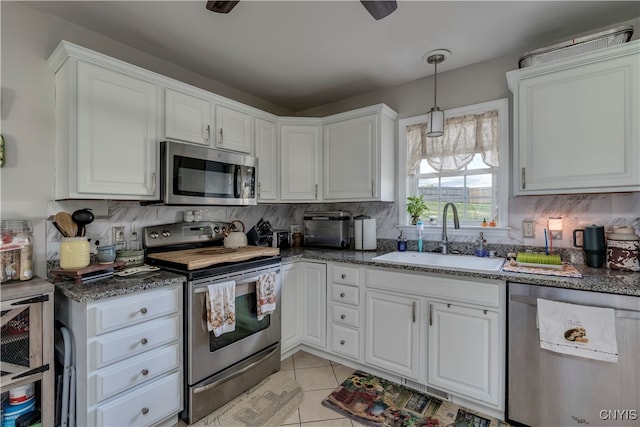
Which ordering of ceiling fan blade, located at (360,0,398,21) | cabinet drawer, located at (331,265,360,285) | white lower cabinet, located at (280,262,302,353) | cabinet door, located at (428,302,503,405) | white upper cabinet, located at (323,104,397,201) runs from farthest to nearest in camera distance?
white upper cabinet, located at (323,104,397,201)
white lower cabinet, located at (280,262,302,353)
cabinet drawer, located at (331,265,360,285)
cabinet door, located at (428,302,503,405)
ceiling fan blade, located at (360,0,398,21)

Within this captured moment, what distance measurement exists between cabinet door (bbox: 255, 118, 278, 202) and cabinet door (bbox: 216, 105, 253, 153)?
0.11m

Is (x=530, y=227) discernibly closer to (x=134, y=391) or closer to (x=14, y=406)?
(x=134, y=391)

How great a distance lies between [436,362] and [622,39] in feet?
7.37

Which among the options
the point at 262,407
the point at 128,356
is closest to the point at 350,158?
the point at 262,407

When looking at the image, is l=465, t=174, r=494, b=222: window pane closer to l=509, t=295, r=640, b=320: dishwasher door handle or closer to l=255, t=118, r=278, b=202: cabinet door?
l=509, t=295, r=640, b=320: dishwasher door handle

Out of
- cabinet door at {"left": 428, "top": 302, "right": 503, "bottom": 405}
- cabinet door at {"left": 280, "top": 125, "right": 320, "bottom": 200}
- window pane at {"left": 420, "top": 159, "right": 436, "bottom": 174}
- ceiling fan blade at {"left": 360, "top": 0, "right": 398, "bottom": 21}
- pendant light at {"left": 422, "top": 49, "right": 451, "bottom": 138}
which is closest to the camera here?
ceiling fan blade at {"left": 360, "top": 0, "right": 398, "bottom": 21}

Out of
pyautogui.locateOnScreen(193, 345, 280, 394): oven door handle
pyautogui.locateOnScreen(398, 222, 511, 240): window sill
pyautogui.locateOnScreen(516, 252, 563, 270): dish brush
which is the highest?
pyautogui.locateOnScreen(398, 222, 511, 240): window sill

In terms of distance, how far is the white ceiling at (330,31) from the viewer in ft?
5.79

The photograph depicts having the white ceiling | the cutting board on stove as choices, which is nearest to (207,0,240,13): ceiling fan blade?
the white ceiling

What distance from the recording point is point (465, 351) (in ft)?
6.04

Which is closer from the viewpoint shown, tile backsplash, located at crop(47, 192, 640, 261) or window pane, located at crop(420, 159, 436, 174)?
tile backsplash, located at crop(47, 192, 640, 261)

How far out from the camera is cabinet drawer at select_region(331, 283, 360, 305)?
2.30 meters

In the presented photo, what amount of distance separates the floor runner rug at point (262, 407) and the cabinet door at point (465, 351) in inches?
37.9

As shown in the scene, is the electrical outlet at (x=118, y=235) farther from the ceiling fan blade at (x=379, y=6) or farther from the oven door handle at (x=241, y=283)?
the ceiling fan blade at (x=379, y=6)
